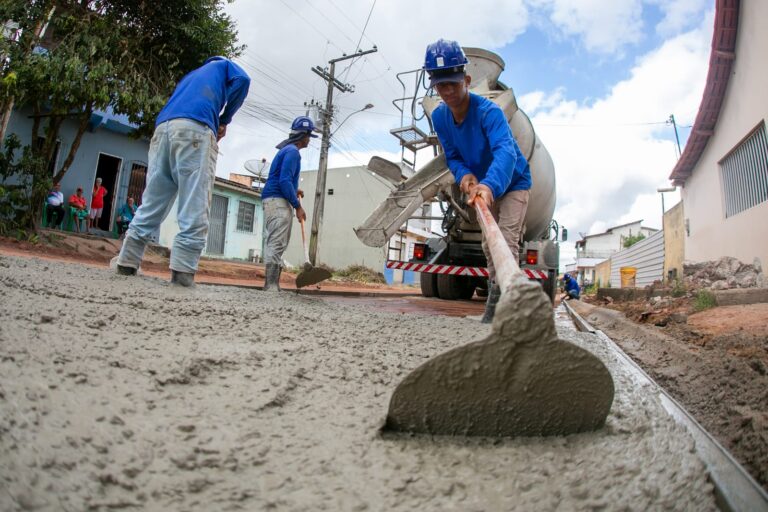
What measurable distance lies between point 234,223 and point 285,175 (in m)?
15.2

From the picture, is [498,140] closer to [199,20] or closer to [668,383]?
[668,383]

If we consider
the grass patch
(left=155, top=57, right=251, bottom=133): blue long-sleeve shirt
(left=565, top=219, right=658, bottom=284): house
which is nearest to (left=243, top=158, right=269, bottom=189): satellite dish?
the grass patch

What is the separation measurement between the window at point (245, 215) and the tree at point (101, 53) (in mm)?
9166

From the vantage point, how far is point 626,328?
4.75 metres

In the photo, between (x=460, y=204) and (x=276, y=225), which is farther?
(x=460, y=204)

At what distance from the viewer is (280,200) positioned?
4.50 m

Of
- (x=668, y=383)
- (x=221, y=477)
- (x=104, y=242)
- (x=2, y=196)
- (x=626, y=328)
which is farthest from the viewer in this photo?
(x=104, y=242)

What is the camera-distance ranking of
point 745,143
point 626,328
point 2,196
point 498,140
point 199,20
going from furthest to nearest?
1. point 199,20
2. point 2,196
3. point 745,143
4. point 626,328
5. point 498,140

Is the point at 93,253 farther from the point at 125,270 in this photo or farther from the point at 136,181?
→ the point at 125,270

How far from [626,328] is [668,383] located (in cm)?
268

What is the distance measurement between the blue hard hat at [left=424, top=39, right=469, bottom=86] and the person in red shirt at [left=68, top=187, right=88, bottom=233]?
1157cm

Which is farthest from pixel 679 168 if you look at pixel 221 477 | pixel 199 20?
pixel 221 477

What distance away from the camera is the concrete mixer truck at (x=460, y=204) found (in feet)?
18.7

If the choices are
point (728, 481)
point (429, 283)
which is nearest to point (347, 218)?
point (429, 283)
